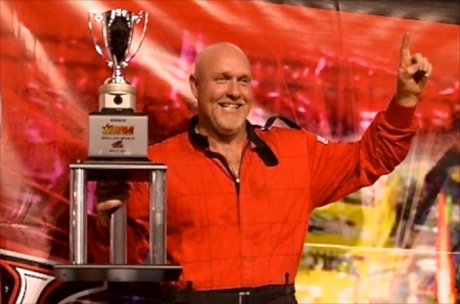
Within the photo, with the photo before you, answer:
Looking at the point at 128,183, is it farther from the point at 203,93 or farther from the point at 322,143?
the point at 322,143

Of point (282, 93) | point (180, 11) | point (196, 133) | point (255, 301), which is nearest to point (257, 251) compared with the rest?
point (255, 301)

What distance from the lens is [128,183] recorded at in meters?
2.07

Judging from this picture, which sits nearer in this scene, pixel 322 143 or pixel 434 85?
pixel 322 143

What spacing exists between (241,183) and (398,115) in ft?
1.23

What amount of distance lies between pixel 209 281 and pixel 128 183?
0.27 metres

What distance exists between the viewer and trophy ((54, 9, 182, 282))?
197 cm

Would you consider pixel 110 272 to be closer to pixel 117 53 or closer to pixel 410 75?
pixel 117 53

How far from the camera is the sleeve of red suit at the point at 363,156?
2158mm

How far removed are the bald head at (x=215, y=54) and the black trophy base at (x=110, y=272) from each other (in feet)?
1.58

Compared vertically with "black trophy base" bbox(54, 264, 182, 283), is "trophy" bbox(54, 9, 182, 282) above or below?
above

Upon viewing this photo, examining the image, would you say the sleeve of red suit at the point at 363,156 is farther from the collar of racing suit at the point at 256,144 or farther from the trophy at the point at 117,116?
the trophy at the point at 117,116

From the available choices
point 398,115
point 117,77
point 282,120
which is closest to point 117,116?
point 117,77

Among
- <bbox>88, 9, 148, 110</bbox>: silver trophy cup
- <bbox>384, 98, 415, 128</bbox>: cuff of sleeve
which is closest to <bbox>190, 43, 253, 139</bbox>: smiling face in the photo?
<bbox>88, 9, 148, 110</bbox>: silver trophy cup

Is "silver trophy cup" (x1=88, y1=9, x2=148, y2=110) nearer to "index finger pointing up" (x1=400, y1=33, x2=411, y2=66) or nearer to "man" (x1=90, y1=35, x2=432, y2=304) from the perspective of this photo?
"man" (x1=90, y1=35, x2=432, y2=304)
